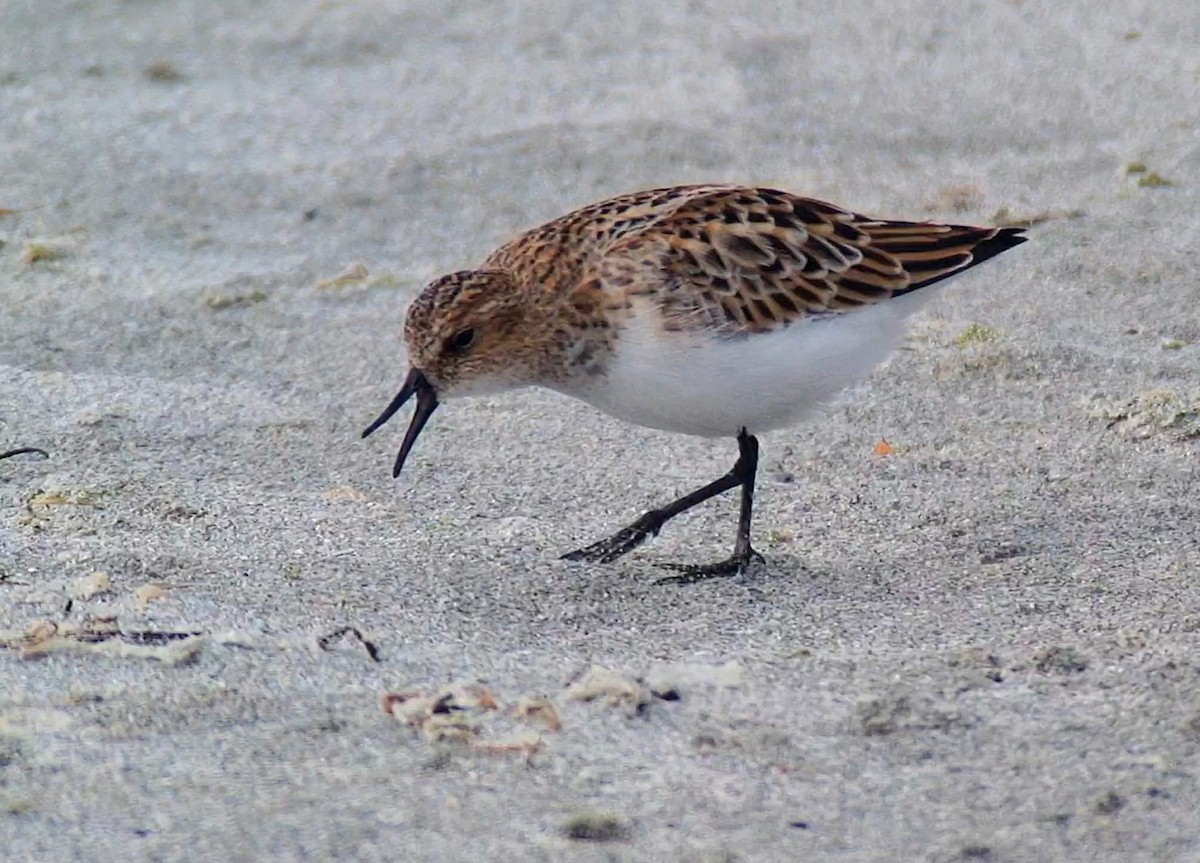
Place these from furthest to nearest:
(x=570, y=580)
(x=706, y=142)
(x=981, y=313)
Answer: (x=706, y=142) → (x=981, y=313) → (x=570, y=580)

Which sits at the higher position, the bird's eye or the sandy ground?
the bird's eye

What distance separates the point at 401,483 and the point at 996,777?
2.21 meters

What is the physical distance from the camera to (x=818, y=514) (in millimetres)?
4789

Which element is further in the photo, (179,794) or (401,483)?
(401,483)

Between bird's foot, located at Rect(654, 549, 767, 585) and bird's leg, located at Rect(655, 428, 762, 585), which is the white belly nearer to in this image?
bird's leg, located at Rect(655, 428, 762, 585)

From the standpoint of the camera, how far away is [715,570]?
4.34m

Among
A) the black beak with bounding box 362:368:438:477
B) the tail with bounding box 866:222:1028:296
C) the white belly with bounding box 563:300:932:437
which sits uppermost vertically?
the tail with bounding box 866:222:1028:296

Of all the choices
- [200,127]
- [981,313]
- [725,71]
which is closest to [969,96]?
[725,71]

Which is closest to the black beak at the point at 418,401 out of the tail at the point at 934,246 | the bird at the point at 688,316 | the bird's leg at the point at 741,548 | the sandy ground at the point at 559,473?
the bird at the point at 688,316

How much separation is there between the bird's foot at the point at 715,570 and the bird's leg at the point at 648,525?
0.41ft

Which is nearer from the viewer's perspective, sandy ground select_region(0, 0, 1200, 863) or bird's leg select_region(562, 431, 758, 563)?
sandy ground select_region(0, 0, 1200, 863)

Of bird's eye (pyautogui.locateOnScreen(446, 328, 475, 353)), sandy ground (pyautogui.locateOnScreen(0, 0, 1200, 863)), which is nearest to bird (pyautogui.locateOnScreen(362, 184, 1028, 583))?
bird's eye (pyautogui.locateOnScreen(446, 328, 475, 353))

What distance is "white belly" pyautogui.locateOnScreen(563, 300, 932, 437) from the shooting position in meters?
4.29

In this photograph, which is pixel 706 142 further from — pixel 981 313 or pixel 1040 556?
pixel 1040 556
